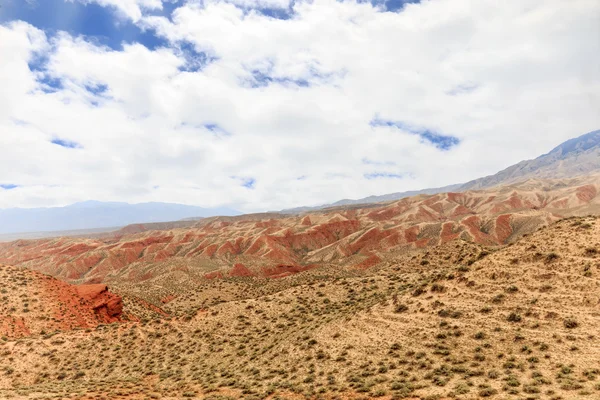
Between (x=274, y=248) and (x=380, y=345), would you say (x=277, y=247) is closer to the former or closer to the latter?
(x=274, y=248)

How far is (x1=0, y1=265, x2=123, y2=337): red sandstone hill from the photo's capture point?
36062 millimetres

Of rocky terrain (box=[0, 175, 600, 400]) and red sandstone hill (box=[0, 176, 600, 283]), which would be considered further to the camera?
red sandstone hill (box=[0, 176, 600, 283])

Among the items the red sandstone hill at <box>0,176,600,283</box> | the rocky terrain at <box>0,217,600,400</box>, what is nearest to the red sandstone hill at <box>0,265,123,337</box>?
the rocky terrain at <box>0,217,600,400</box>

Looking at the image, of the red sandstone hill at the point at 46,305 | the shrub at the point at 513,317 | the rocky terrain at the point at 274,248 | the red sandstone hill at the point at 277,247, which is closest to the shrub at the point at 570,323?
the shrub at the point at 513,317

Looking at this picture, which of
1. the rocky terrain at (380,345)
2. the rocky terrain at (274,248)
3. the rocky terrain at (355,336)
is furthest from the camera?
the rocky terrain at (274,248)

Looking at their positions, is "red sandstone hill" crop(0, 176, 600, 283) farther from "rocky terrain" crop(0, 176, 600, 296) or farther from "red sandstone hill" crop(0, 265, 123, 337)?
"red sandstone hill" crop(0, 265, 123, 337)

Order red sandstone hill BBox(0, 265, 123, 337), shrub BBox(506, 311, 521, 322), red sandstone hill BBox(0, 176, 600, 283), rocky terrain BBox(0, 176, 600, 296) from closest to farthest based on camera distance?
shrub BBox(506, 311, 521, 322) → red sandstone hill BBox(0, 265, 123, 337) → rocky terrain BBox(0, 176, 600, 296) → red sandstone hill BBox(0, 176, 600, 283)

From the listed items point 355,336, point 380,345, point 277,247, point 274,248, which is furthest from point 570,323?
point 277,247

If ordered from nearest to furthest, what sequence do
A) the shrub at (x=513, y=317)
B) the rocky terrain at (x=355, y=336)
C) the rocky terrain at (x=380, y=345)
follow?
1. the rocky terrain at (x=380, y=345)
2. the rocky terrain at (x=355, y=336)
3. the shrub at (x=513, y=317)

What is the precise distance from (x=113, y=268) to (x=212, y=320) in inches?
4042

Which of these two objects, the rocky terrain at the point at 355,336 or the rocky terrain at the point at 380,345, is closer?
the rocky terrain at the point at 380,345

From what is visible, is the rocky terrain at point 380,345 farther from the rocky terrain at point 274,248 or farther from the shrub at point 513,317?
the rocky terrain at point 274,248

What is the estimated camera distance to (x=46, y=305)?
40000mm

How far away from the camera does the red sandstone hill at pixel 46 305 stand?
3606 cm
